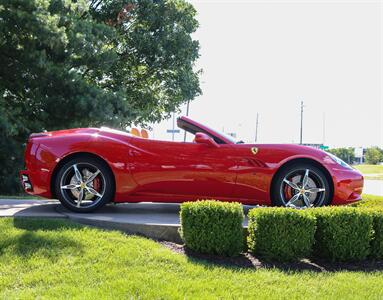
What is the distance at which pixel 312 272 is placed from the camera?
373 centimetres

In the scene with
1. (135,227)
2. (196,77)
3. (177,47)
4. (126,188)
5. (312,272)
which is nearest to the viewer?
(312,272)

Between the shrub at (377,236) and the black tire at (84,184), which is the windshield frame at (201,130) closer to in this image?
the black tire at (84,184)

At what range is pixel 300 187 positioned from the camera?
5289mm

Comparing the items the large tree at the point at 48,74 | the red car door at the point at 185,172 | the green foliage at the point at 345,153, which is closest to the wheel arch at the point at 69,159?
the red car door at the point at 185,172

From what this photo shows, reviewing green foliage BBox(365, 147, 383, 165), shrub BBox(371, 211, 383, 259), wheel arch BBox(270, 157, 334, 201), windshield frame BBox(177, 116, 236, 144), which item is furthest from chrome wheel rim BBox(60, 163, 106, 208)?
green foliage BBox(365, 147, 383, 165)

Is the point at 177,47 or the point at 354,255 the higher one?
the point at 177,47

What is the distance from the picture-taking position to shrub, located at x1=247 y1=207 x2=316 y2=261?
396 centimetres

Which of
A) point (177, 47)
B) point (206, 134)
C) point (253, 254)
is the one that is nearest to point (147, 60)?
point (177, 47)

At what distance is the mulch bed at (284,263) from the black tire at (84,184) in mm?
1369

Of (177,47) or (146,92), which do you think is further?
(146,92)

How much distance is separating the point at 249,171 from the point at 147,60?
15.6 meters

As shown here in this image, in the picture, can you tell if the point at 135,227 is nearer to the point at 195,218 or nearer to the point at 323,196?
the point at 195,218

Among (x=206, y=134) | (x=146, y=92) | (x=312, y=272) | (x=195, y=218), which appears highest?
(x=146, y=92)

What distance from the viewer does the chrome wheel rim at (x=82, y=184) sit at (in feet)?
17.0
